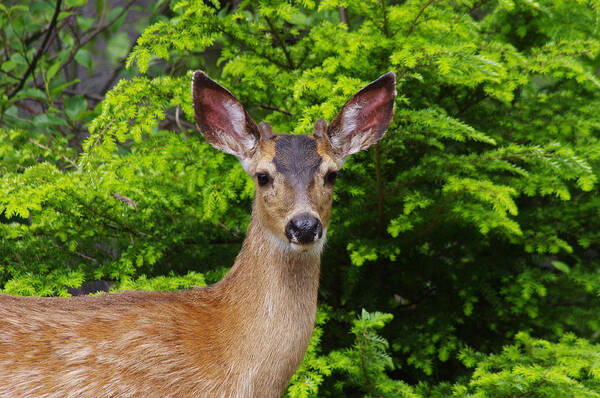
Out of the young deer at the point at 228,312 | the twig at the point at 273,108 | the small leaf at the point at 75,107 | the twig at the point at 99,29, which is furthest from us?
the twig at the point at 99,29

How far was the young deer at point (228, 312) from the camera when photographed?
6.98ft

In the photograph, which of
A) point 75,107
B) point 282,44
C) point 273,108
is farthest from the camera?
point 75,107

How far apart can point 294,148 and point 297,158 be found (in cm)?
6

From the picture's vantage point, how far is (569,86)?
4.18m

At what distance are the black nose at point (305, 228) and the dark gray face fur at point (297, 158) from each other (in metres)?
0.20

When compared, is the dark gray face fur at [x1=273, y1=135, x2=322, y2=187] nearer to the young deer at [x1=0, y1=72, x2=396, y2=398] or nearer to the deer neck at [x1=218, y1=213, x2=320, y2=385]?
the young deer at [x1=0, y1=72, x2=396, y2=398]

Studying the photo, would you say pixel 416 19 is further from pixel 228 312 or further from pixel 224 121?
pixel 228 312

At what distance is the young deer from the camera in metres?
2.13

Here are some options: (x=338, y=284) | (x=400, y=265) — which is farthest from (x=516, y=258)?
(x=338, y=284)

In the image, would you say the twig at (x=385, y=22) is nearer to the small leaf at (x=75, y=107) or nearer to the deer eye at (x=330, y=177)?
the deer eye at (x=330, y=177)

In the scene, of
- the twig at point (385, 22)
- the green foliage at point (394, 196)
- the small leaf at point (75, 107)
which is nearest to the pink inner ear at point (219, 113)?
the green foliage at point (394, 196)

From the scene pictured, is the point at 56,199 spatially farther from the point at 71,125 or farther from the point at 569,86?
the point at 569,86

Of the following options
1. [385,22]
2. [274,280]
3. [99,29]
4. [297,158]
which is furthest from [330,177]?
[99,29]

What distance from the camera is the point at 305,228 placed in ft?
7.26
